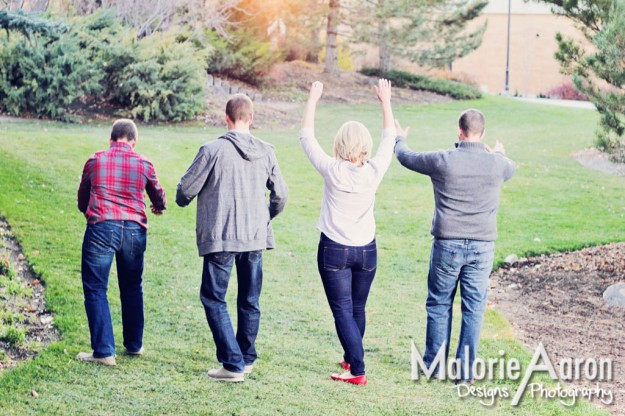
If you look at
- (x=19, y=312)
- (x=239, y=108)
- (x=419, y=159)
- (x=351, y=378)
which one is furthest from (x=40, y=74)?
(x=351, y=378)

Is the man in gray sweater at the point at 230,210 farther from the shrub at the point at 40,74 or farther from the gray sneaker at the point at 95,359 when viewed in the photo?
the shrub at the point at 40,74

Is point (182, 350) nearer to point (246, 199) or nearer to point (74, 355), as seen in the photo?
point (74, 355)

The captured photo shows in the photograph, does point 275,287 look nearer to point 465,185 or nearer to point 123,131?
point 123,131

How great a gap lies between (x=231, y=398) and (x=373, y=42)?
28407 millimetres

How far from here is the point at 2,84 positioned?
18531 millimetres

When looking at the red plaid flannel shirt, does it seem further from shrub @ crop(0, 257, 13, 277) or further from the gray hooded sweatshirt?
shrub @ crop(0, 257, 13, 277)

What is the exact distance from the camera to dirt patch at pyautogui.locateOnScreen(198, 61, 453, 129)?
2258 cm

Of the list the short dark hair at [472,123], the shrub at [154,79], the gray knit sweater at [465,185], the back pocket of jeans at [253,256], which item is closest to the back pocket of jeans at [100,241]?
the back pocket of jeans at [253,256]

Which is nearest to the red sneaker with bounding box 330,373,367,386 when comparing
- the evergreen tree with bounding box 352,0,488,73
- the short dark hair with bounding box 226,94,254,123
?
the short dark hair with bounding box 226,94,254,123

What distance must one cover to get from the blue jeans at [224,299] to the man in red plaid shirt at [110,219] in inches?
26.0

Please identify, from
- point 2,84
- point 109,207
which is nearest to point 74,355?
point 109,207

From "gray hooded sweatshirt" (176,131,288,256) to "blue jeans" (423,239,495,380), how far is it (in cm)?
126

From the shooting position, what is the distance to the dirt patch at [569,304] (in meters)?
7.07

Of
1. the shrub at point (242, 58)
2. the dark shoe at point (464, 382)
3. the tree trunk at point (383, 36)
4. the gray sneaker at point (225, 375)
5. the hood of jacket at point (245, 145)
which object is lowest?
the dark shoe at point (464, 382)
